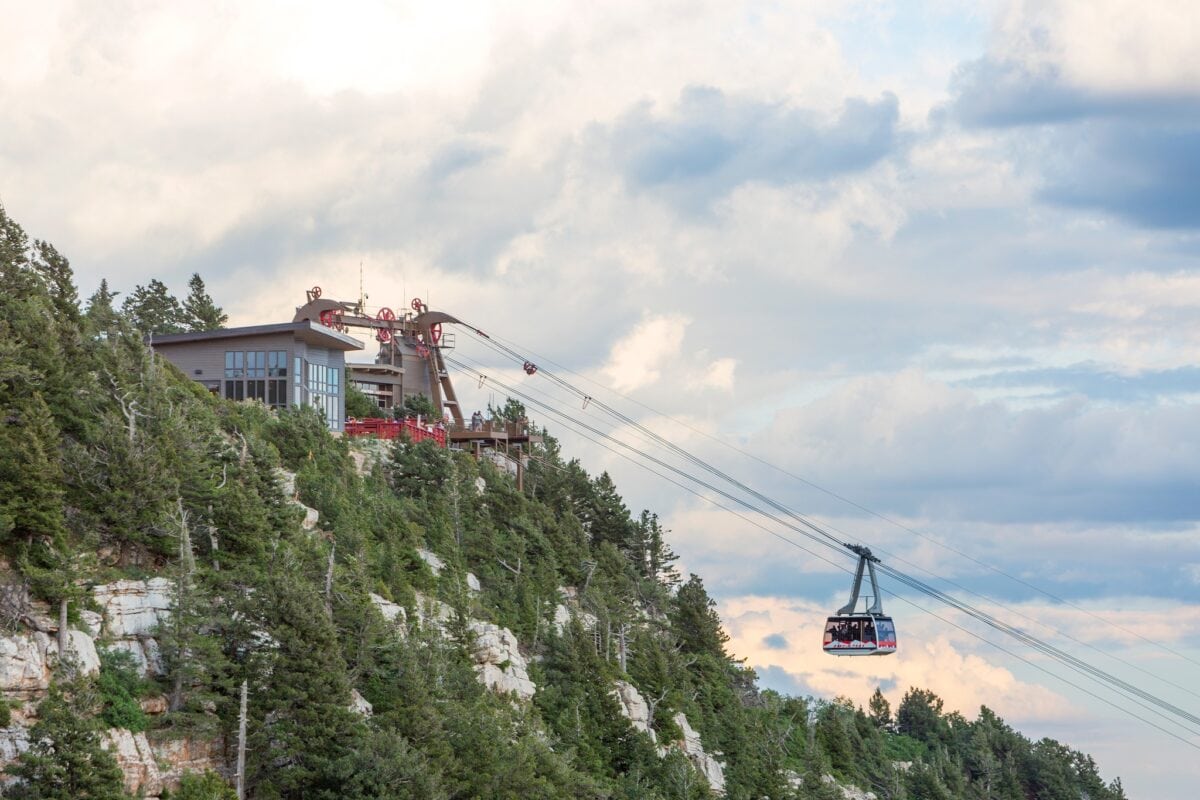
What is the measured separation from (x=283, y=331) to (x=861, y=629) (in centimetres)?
5505

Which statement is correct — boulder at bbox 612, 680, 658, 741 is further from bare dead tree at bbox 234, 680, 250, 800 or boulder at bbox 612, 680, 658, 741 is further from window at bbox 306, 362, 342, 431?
bare dead tree at bbox 234, 680, 250, 800

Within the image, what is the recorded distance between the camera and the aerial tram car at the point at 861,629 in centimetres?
8312

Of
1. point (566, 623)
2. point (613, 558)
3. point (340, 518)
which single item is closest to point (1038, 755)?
point (613, 558)

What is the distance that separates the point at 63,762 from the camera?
174 ft

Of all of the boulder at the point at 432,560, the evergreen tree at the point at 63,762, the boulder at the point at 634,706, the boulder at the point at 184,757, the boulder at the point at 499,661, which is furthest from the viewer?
the boulder at the point at 634,706

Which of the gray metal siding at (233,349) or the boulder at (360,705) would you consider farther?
the gray metal siding at (233,349)

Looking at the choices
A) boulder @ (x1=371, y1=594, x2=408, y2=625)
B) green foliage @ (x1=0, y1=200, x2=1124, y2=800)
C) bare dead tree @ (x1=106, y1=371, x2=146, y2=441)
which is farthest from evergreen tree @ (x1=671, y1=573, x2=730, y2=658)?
bare dead tree @ (x1=106, y1=371, x2=146, y2=441)

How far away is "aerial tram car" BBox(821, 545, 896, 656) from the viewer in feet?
273

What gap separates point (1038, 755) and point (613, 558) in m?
73.3

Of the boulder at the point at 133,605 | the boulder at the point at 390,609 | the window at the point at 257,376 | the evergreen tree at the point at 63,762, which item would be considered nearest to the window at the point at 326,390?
the window at the point at 257,376

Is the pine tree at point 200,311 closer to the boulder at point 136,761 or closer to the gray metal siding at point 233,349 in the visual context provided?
the gray metal siding at point 233,349

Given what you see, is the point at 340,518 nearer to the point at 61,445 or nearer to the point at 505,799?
the point at 61,445

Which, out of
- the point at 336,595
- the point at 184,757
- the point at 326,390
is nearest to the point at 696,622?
the point at 326,390

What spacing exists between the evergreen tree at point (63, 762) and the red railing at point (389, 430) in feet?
211
